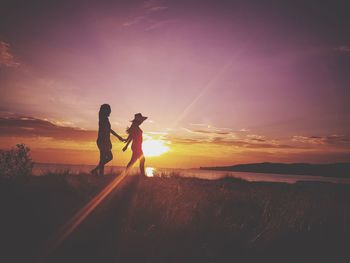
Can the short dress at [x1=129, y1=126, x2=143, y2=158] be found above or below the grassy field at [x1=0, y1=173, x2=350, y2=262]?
above

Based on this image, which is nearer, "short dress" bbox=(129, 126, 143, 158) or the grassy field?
the grassy field

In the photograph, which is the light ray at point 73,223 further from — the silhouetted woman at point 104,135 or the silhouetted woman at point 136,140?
the silhouetted woman at point 136,140

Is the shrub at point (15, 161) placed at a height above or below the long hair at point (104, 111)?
below

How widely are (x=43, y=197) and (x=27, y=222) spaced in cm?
155

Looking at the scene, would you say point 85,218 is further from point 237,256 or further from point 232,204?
point 232,204

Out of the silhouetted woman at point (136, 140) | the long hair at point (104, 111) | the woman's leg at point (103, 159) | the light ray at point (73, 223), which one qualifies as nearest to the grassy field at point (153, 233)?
the light ray at point (73, 223)

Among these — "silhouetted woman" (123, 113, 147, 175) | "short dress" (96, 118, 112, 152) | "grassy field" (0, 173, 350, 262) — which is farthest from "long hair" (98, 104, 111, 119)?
"grassy field" (0, 173, 350, 262)

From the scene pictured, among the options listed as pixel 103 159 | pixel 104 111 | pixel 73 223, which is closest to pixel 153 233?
pixel 73 223

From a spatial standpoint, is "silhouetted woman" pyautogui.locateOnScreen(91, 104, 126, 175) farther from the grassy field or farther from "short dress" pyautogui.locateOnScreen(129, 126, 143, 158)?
the grassy field

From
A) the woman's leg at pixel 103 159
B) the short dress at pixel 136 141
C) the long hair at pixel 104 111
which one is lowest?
the woman's leg at pixel 103 159

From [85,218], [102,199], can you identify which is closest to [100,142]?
[102,199]

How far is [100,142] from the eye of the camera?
11.6m

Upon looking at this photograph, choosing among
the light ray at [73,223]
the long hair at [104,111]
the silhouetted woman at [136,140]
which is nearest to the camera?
the light ray at [73,223]

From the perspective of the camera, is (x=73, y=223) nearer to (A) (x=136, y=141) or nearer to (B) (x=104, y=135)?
(B) (x=104, y=135)
